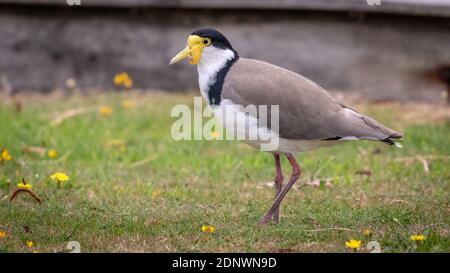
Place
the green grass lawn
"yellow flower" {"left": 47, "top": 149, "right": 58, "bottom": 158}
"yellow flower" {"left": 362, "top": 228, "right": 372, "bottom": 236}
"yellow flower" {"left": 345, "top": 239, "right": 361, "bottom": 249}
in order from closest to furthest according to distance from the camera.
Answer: "yellow flower" {"left": 345, "top": 239, "right": 361, "bottom": 249} → "yellow flower" {"left": 362, "top": 228, "right": 372, "bottom": 236} → the green grass lawn → "yellow flower" {"left": 47, "top": 149, "right": 58, "bottom": 158}

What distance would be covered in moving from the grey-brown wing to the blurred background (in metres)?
3.74

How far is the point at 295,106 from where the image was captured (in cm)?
503

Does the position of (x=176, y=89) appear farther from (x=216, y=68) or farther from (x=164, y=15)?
(x=216, y=68)

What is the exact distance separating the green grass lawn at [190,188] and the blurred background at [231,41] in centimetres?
55

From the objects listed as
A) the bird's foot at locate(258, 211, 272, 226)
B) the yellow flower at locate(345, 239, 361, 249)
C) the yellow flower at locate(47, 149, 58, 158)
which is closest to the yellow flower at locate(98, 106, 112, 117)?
the yellow flower at locate(47, 149, 58, 158)

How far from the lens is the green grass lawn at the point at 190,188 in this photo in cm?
483

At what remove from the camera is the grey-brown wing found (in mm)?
4992

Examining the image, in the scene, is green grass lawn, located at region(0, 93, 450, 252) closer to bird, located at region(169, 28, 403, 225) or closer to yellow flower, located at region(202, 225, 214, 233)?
yellow flower, located at region(202, 225, 214, 233)

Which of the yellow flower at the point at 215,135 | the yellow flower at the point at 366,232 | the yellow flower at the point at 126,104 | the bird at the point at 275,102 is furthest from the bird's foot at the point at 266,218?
the yellow flower at the point at 126,104

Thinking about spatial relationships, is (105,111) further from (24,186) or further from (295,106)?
(295,106)

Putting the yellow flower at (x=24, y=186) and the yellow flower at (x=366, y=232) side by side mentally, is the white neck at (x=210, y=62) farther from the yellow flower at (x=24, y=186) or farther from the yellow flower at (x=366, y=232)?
the yellow flower at (x=24, y=186)

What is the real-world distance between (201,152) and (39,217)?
227 centimetres
